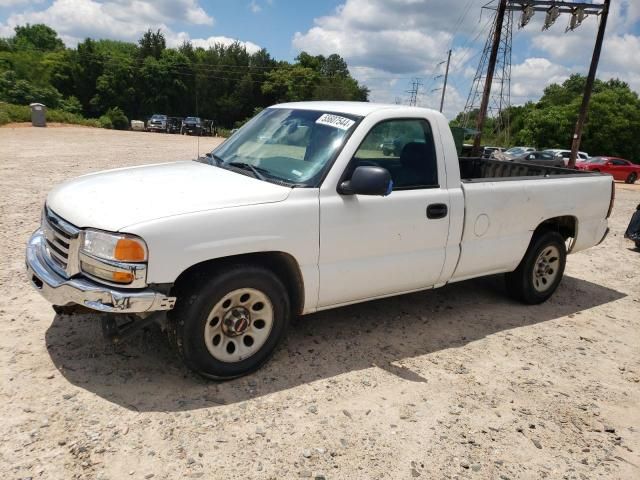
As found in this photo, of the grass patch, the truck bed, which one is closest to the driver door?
the truck bed

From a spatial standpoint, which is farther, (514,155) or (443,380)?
(514,155)

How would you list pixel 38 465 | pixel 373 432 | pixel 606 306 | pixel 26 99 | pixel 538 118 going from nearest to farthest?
1. pixel 38 465
2. pixel 373 432
3. pixel 606 306
4. pixel 26 99
5. pixel 538 118

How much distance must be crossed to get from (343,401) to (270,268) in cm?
103

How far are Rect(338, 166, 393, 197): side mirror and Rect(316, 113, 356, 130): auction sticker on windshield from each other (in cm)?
52

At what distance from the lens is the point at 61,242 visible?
10.6ft

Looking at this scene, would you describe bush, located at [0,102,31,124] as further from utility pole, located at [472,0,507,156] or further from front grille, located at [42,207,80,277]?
front grille, located at [42,207,80,277]

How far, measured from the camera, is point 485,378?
3.89 m

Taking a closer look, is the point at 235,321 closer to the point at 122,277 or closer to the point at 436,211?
the point at 122,277

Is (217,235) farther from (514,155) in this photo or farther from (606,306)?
(514,155)

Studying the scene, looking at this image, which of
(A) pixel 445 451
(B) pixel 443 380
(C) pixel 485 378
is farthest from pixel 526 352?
(A) pixel 445 451

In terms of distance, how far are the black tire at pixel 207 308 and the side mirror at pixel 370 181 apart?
83cm

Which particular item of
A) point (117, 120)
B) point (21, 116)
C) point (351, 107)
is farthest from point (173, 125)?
point (351, 107)

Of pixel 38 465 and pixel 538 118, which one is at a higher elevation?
pixel 538 118

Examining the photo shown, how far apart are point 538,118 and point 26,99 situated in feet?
153
